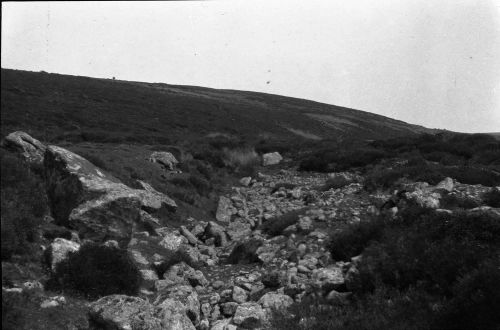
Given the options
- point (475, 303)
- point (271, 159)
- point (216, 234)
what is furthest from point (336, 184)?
point (475, 303)

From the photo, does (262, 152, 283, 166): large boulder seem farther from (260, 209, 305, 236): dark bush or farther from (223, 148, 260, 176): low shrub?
(260, 209, 305, 236): dark bush

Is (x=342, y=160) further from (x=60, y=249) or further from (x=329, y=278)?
(x=60, y=249)

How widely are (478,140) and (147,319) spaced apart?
23195mm

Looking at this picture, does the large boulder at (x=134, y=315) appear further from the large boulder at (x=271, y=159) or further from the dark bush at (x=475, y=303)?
the large boulder at (x=271, y=159)

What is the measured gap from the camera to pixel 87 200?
31.0 ft

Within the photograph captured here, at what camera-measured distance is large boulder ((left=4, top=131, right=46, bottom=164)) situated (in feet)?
37.3

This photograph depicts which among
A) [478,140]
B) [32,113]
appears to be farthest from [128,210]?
[32,113]

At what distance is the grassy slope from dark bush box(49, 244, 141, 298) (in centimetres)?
1939

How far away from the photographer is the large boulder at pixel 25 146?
1138 cm

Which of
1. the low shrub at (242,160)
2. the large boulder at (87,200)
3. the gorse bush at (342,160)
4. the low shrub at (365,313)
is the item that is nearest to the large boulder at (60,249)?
the large boulder at (87,200)

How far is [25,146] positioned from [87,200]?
12.6 ft

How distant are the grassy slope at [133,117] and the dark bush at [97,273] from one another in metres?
19.4

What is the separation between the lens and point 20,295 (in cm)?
579

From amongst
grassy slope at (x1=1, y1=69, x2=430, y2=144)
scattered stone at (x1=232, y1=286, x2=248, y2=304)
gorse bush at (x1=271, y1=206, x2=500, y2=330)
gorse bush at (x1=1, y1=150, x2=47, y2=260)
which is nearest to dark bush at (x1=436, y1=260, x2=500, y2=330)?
gorse bush at (x1=271, y1=206, x2=500, y2=330)
